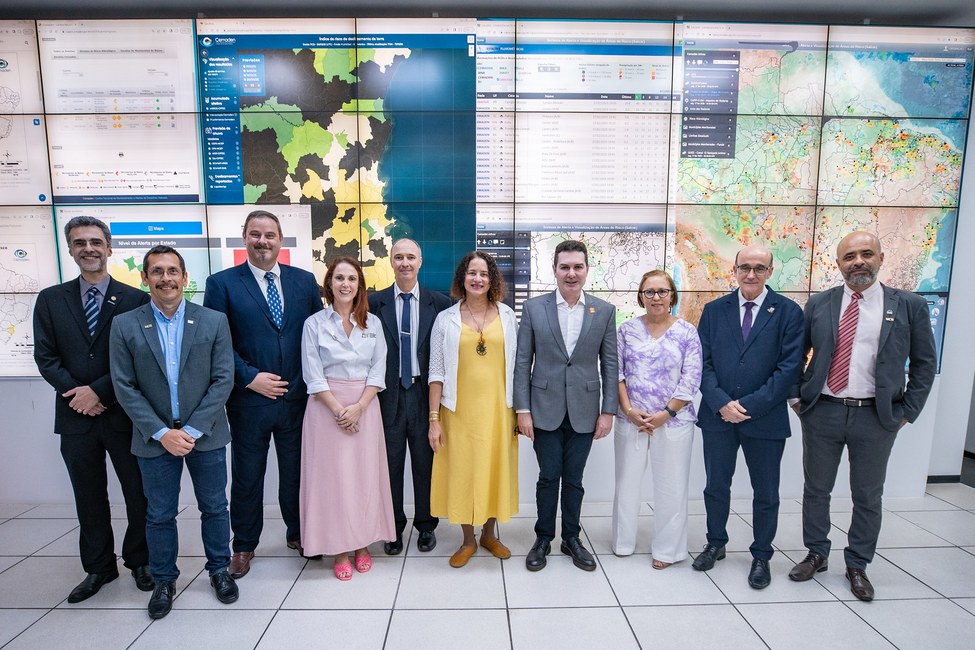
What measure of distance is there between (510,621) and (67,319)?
2.70 metres

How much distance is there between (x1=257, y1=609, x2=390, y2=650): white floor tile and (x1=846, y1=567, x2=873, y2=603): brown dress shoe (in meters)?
2.45

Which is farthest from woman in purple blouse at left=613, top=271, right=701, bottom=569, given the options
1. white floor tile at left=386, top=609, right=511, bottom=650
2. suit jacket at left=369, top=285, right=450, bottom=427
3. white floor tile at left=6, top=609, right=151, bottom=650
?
Result: white floor tile at left=6, top=609, right=151, bottom=650

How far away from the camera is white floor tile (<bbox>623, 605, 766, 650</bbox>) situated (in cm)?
226

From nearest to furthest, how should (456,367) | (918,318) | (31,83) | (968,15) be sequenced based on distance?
(918,318)
(456,367)
(31,83)
(968,15)

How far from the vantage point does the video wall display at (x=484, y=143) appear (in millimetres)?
3658

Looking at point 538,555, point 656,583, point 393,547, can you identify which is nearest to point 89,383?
point 393,547

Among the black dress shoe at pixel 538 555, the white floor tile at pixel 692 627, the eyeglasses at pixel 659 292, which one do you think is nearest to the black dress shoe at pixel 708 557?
the white floor tile at pixel 692 627

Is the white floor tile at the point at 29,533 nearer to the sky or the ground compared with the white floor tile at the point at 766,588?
nearer to the ground

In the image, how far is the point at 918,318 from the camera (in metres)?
2.60

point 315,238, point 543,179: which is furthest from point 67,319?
point 543,179

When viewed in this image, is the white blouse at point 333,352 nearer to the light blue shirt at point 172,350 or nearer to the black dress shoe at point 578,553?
the light blue shirt at point 172,350

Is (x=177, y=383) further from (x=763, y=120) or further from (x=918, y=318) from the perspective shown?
(x=763, y=120)

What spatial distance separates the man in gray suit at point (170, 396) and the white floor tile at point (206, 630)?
3.9 inches

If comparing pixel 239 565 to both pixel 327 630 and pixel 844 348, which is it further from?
pixel 844 348
